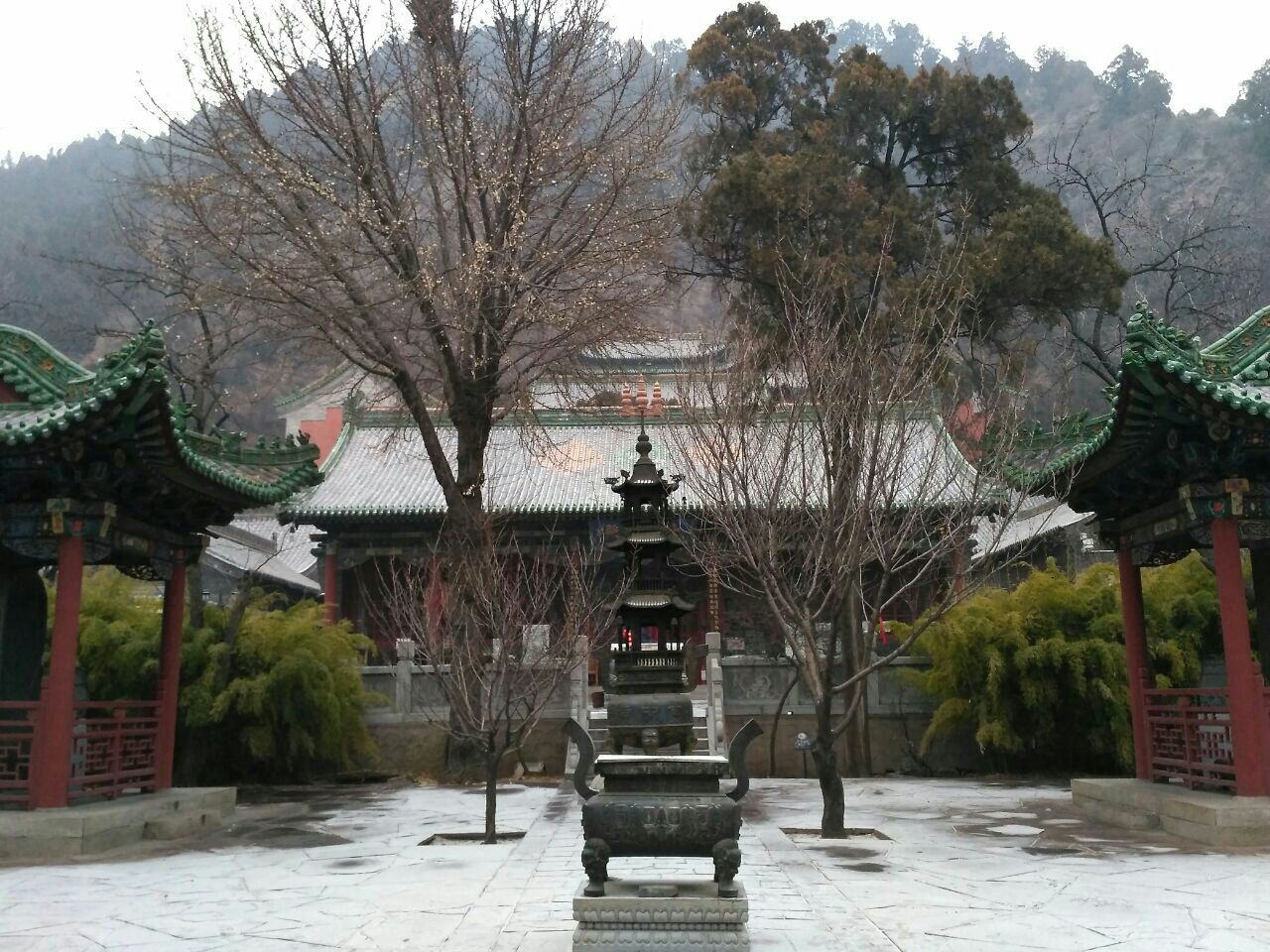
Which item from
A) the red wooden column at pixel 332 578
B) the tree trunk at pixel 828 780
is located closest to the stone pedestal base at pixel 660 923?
the tree trunk at pixel 828 780

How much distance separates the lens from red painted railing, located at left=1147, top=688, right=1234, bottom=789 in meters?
8.91

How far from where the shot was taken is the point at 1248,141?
5319cm

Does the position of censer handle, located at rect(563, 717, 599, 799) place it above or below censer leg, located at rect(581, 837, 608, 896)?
above

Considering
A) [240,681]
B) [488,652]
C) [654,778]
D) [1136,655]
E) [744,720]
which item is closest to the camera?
[654,778]

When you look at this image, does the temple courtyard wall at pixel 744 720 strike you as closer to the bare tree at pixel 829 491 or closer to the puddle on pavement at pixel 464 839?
the bare tree at pixel 829 491

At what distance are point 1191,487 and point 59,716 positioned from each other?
926cm

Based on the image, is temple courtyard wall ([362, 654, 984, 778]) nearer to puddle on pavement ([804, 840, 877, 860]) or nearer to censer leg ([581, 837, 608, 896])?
puddle on pavement ([804, 840, 877, 860])

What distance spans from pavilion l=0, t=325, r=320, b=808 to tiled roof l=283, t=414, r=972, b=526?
286 inches

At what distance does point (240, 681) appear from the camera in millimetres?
13125

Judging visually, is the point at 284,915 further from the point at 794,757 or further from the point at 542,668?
the point at 794,757

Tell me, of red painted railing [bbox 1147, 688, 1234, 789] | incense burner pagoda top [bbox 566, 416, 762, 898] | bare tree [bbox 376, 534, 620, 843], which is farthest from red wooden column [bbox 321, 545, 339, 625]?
incense burner pagoda top [bbox 566, 416, 762, 898]

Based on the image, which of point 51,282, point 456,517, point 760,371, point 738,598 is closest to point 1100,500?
point 760,371

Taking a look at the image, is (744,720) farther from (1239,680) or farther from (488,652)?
(1239,680)

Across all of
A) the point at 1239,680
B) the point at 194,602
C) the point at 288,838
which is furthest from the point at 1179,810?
the point at 194,602
